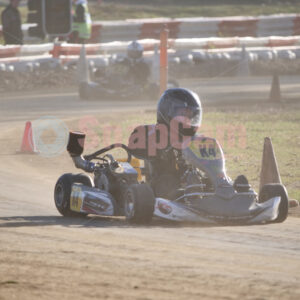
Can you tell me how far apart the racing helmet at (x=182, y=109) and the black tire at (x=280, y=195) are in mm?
848

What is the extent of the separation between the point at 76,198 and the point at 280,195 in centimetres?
184

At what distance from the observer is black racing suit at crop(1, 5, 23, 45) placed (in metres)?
23.4

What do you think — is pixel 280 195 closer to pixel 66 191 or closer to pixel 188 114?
pixel 188 114

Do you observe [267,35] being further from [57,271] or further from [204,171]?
[57,271]

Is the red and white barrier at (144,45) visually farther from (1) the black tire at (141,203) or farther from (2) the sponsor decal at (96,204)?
(1) the black tire at (141,203)

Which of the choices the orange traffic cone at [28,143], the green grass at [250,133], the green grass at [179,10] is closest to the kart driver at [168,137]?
the green grass at [250,133]

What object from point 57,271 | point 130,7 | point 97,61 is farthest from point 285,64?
point 57,271

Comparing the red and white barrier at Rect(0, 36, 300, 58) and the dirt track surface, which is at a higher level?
the dirt track surface

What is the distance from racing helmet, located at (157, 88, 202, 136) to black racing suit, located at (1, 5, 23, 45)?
15.1 m

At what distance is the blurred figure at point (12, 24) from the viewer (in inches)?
922

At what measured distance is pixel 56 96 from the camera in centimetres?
2116

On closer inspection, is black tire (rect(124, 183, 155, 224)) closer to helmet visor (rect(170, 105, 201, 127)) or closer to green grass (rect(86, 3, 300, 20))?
helmet visor (rect(170, 105, 201, 127))

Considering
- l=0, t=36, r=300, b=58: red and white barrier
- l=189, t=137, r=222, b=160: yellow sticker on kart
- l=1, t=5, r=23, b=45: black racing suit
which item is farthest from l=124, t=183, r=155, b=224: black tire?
l=1, t=5, r=23, b=45: black racing suit

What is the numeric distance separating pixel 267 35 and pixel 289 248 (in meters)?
23.9
